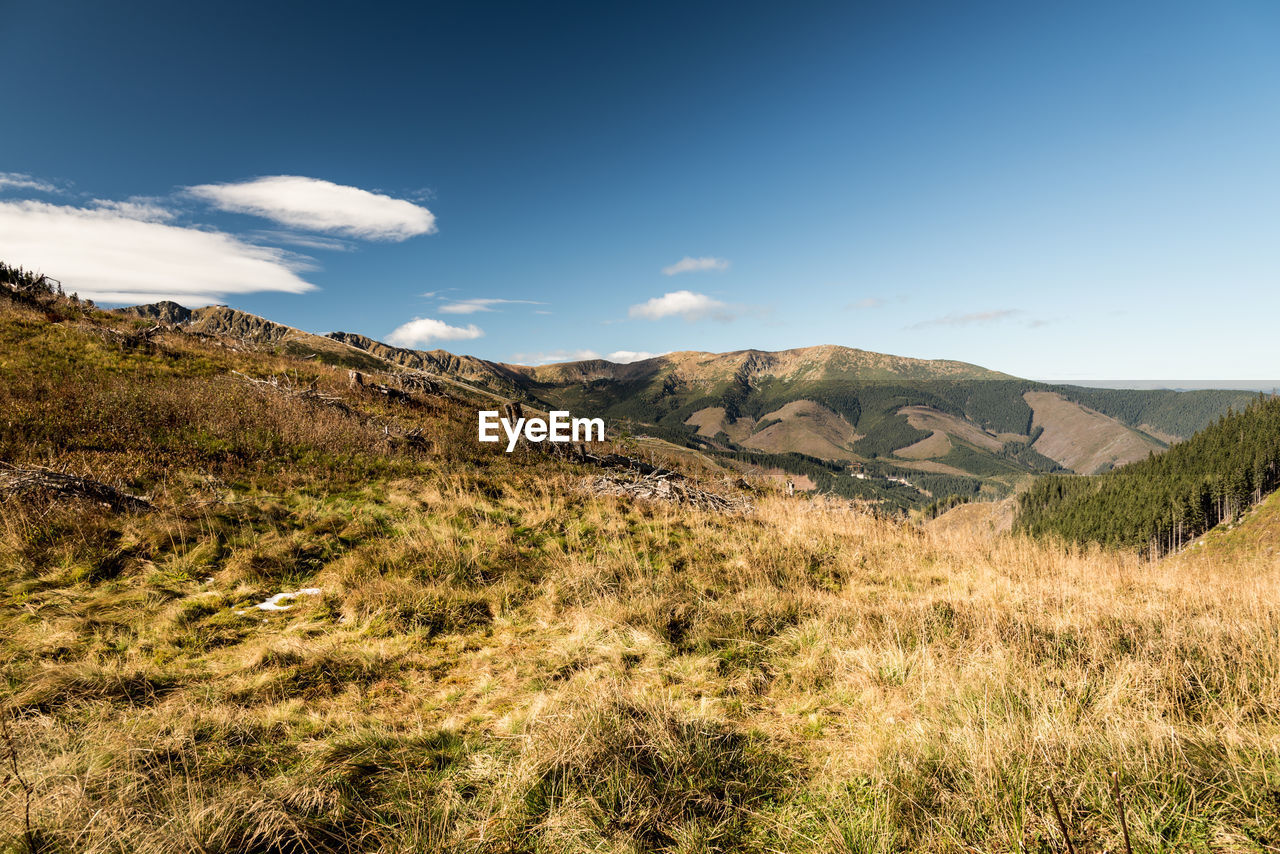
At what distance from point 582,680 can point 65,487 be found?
9.43m

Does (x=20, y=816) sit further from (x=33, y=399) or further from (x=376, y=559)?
(x=33, y=399)

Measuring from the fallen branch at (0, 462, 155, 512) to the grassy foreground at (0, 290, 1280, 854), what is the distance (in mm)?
414

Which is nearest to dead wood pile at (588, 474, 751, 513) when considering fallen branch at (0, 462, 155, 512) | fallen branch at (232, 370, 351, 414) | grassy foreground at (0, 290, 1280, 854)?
grassy foreground at (0, 290, 1280, 854)

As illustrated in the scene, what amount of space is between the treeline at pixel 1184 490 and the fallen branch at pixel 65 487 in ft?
405

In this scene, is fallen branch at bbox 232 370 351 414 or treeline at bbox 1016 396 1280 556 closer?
fallen branch at bbox 232 370 351 414

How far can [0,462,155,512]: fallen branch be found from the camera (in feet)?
24.5

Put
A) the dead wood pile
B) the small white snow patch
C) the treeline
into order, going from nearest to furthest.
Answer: the small white snow patch < the dead wood pile < the treeline

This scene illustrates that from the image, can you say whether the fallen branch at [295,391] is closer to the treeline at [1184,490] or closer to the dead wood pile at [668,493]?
the dead wood pile at [668,493]

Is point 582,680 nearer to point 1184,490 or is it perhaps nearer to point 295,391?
point 295,391

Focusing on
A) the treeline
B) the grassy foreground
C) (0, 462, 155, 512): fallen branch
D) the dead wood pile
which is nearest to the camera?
the grassy foreground

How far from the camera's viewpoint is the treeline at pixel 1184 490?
10294cm

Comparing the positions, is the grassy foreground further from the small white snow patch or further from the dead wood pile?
the dead wood pile

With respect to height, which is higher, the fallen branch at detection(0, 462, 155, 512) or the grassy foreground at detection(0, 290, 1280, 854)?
A: the fallen branch at detection(0, 462, 155, 512)

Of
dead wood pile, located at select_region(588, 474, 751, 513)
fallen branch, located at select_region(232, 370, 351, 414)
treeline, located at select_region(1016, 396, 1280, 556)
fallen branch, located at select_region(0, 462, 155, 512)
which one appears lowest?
treeline, located at select_region(1016, 396, 1280, 556)
